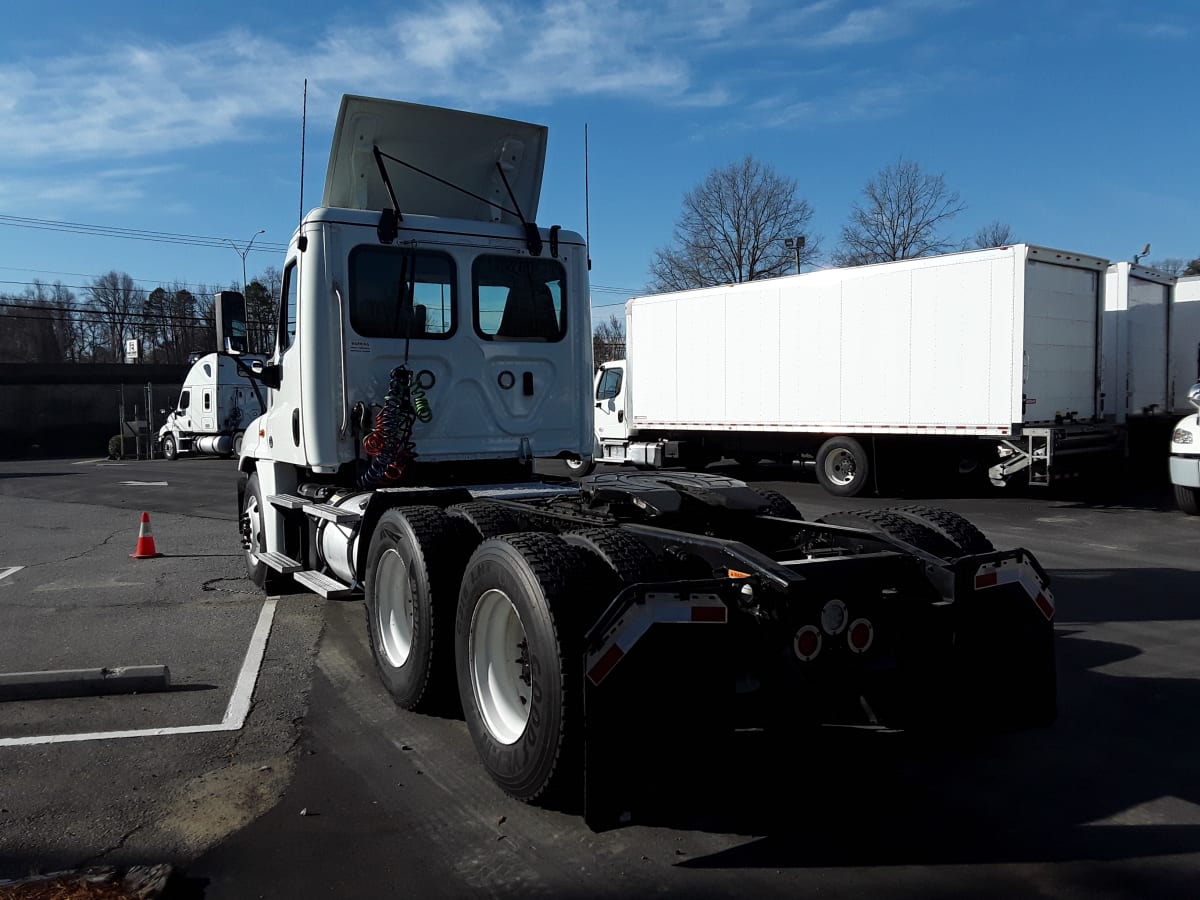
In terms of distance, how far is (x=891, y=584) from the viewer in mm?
3961

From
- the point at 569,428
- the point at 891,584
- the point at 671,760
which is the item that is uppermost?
the point at 569,428

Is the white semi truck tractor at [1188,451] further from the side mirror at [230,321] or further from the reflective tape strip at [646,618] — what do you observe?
the side mirror at [230,321]

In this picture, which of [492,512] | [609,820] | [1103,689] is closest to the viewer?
[609,820]

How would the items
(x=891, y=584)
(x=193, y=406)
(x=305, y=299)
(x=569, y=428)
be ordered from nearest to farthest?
(x=891, y=584), (x=305, y=299), (x=569, y=428), (x=193, y=406)

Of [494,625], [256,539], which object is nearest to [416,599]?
[494,625]

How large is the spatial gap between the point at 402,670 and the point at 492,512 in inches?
39.2

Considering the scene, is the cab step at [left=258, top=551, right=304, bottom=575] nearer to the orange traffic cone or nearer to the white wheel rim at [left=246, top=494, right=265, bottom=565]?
the white wheel rim at [left=246, top=494, right=265, bottom=565]

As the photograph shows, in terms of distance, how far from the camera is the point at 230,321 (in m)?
7.18

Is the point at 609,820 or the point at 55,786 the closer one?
the point at 609,820

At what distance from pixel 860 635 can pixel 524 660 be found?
4.56 feet

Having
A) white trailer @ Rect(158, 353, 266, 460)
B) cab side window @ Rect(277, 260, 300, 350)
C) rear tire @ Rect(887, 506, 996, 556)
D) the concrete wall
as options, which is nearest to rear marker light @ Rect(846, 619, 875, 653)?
rear tire @ Rect(887, 506, 996, 556)

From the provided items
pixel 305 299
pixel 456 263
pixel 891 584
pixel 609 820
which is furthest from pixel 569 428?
pixel 609 820

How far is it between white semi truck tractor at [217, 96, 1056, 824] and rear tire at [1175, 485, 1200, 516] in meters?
9.43

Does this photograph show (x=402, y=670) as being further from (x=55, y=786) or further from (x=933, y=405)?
(x=933, y=405)
